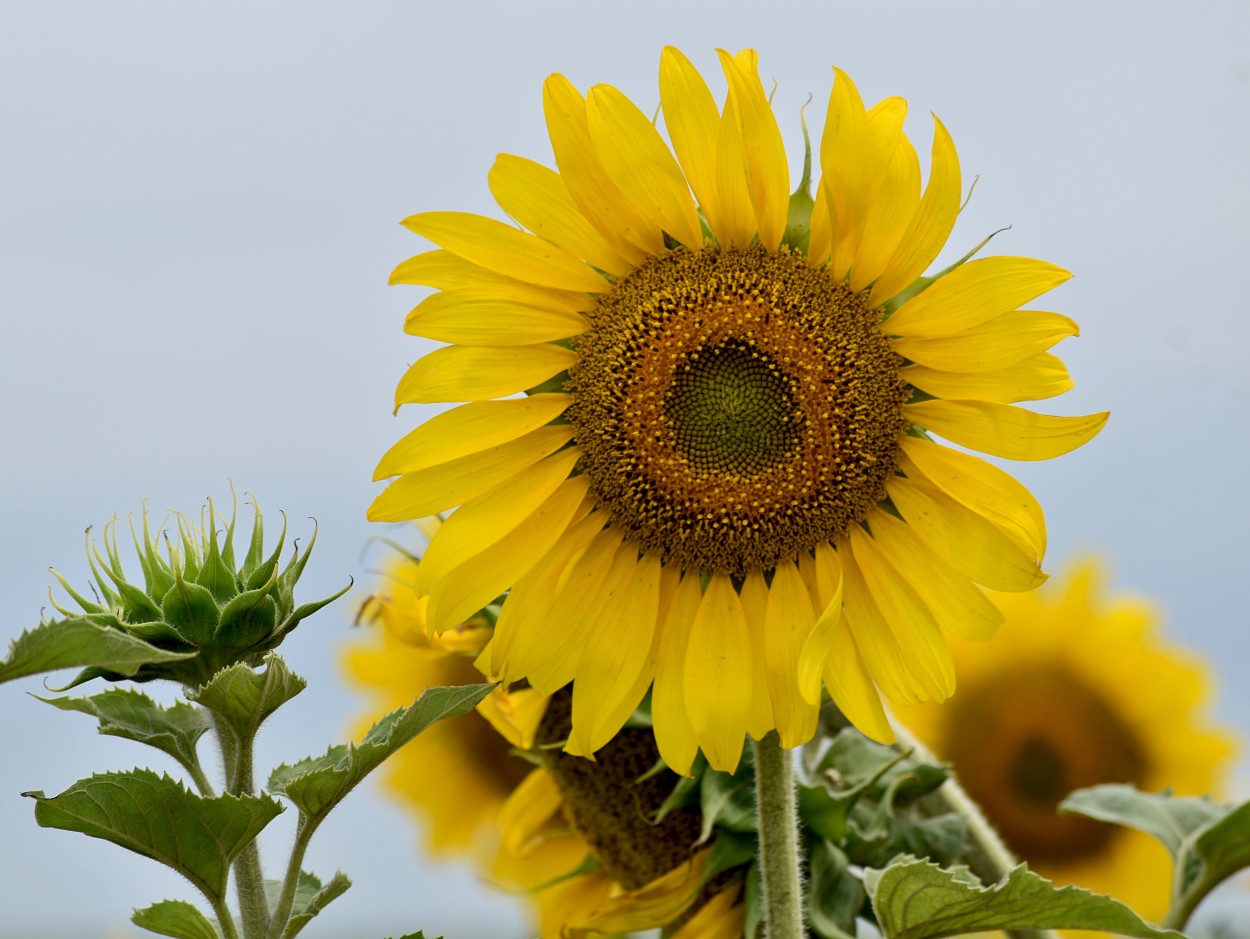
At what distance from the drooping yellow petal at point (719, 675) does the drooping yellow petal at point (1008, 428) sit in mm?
318

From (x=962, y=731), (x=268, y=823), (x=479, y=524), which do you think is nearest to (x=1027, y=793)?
(x=962, y=731)

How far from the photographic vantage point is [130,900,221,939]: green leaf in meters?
1.51

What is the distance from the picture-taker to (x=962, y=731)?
10.9ft

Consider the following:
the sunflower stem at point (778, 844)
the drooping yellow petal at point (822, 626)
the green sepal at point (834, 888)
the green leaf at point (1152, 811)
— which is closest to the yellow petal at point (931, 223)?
the drooping yellow petal at point (822, 626)

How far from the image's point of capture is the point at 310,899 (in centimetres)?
→ 159

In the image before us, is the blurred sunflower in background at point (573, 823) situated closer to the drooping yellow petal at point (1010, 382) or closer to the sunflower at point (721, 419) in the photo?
the sunflower at point (721, 419)

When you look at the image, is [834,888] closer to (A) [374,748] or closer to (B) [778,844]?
(B) [778,844]

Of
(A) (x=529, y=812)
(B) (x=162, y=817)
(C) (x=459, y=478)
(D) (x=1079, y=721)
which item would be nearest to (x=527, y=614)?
(C) (x=459, y=478)

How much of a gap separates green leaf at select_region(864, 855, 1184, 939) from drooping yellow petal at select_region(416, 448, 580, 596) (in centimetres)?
57

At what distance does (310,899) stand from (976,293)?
38.3 inches

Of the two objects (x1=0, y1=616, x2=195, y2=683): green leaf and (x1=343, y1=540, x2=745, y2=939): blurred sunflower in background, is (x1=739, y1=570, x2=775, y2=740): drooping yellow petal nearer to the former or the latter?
(x1=343, y1=540, x2=745, y2=939): blurred sunflower in background

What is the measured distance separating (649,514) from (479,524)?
0.68 ft

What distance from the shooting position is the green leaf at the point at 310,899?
147cm

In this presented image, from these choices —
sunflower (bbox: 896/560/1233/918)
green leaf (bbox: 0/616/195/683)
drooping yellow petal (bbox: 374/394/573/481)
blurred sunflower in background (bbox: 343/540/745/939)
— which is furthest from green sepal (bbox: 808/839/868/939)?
sunflower (bbox: 896/560/1233/918)
